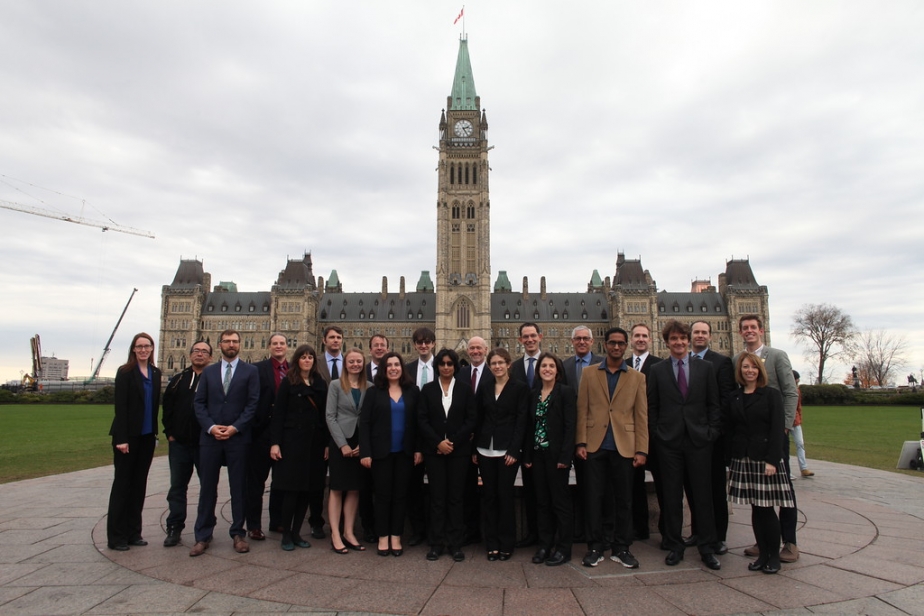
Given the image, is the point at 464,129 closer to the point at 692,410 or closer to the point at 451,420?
the point at 451,420

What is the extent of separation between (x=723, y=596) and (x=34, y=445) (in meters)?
20.3

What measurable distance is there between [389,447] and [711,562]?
3623 mm

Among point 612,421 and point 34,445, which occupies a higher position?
point 612,421

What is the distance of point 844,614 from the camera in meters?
4.74

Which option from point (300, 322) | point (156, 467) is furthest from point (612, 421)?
point (300, 322)

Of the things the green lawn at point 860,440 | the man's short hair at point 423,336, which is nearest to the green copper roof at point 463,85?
the green lawn at point 860,440

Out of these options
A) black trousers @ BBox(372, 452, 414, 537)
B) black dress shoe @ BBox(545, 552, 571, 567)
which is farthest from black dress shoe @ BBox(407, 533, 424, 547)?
black dress shoe @ BBox(545, 552, 571, 567)

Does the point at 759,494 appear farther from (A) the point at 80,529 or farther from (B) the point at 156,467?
(B) the point at 156,467

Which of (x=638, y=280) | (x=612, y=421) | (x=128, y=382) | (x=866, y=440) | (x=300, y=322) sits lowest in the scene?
(x=866, y=440)

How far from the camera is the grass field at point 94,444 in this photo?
13.9 m

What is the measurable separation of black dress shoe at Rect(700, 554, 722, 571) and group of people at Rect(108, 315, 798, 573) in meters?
0.02

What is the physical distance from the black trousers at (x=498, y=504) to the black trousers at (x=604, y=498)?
0.83 m

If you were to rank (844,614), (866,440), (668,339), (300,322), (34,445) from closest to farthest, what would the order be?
(844,614)
(668,339)
(34,445)
(866,440)
(300,322)

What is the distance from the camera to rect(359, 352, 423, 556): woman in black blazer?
263 inches
